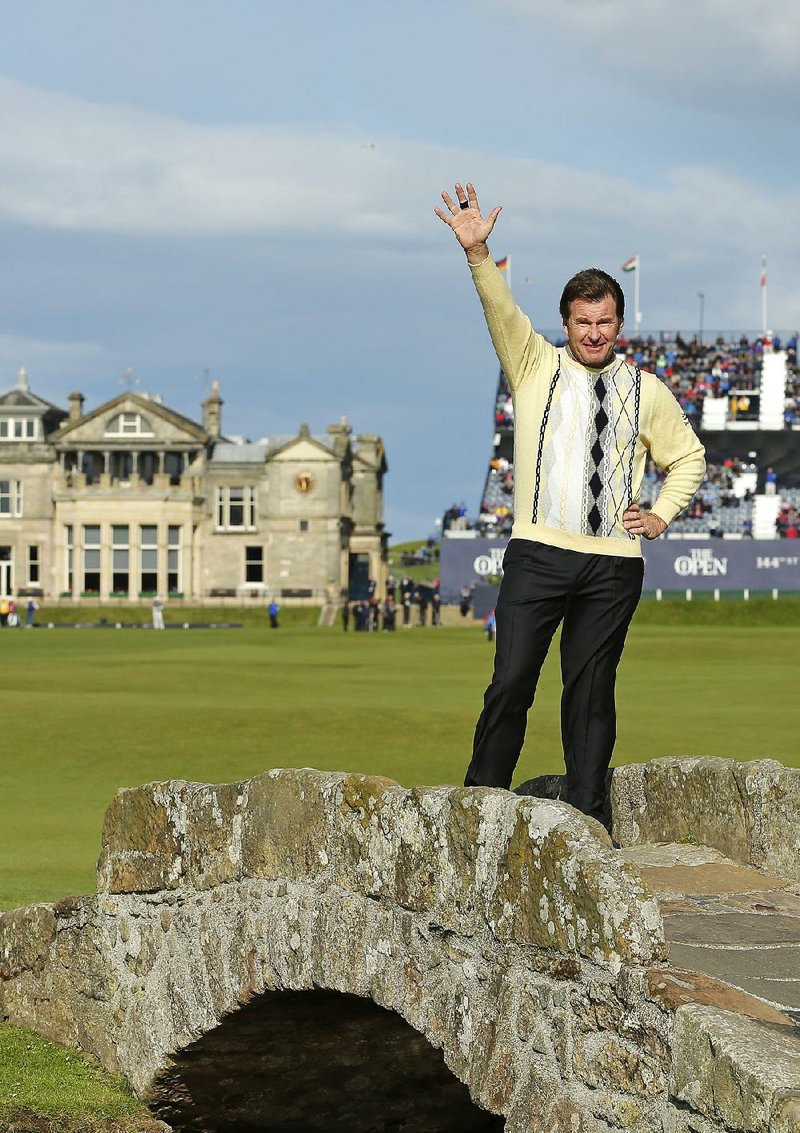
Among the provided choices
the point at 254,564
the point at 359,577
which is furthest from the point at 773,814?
the point at 359,577

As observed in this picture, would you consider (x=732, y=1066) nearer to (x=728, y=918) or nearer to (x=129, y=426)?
(x=728, y=918)

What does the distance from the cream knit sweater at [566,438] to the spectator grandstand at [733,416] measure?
80081mm

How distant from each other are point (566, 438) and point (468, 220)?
0.99 metres

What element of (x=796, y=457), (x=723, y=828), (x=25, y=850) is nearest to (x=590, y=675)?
(x=723, y=828)

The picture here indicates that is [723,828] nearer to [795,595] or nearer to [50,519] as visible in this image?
[795,595]

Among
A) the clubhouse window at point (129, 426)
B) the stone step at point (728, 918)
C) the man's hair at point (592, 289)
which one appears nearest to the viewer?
the stone step at point (728, 918)

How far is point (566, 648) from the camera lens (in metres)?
6.68

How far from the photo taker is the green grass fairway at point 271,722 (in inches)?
634

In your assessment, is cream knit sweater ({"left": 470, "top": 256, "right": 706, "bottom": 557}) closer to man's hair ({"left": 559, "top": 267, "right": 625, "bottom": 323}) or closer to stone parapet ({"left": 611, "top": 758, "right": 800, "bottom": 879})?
man's hair ({"left": 559, "top": 267, "right": 625, "bottom": 323})

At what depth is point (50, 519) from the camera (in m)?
91.2

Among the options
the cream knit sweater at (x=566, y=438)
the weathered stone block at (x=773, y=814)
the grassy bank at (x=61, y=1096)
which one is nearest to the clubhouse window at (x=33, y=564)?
the grassy bank at (x=61, y=1096)

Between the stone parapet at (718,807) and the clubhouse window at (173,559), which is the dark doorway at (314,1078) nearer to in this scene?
the stone parapet at (718,807)

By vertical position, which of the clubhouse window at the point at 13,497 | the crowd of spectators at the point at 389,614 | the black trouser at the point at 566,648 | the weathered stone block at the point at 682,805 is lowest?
the crowd of spectators at the point at 389,614

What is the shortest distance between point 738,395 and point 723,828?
8856 cm
